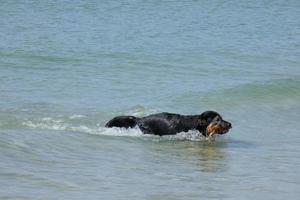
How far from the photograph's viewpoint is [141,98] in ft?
48.8

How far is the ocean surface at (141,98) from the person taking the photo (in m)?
8.14

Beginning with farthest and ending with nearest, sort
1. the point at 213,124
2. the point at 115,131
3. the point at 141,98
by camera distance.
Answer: the point at 141,98
the point at 115,131
the point at 213,124

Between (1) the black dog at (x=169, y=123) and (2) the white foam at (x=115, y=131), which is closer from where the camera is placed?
(1) the black dog at (x=169, y=123)

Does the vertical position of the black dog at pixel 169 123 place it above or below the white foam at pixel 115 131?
above

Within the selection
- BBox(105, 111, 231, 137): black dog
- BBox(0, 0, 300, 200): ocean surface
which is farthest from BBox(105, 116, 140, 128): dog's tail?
BBox(0, 0, 300, 200): ocean surface

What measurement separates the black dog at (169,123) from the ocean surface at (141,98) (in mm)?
129

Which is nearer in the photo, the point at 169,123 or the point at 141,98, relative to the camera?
the point at 169,123

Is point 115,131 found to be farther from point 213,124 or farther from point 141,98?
point 141,98

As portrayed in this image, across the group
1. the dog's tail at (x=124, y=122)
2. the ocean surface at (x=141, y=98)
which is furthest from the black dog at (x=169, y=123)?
the ocean surface at (x=141, y=98)

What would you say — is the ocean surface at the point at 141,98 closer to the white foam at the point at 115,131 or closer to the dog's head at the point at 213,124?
the white foam at the point at 115,131

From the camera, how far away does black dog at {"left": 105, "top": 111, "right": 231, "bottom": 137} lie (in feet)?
36.9

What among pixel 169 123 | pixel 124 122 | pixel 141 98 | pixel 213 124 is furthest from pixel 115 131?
pixel 141 98

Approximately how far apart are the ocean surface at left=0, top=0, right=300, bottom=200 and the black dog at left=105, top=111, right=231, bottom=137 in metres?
0.13

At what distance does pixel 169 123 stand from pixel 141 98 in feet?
11.4
